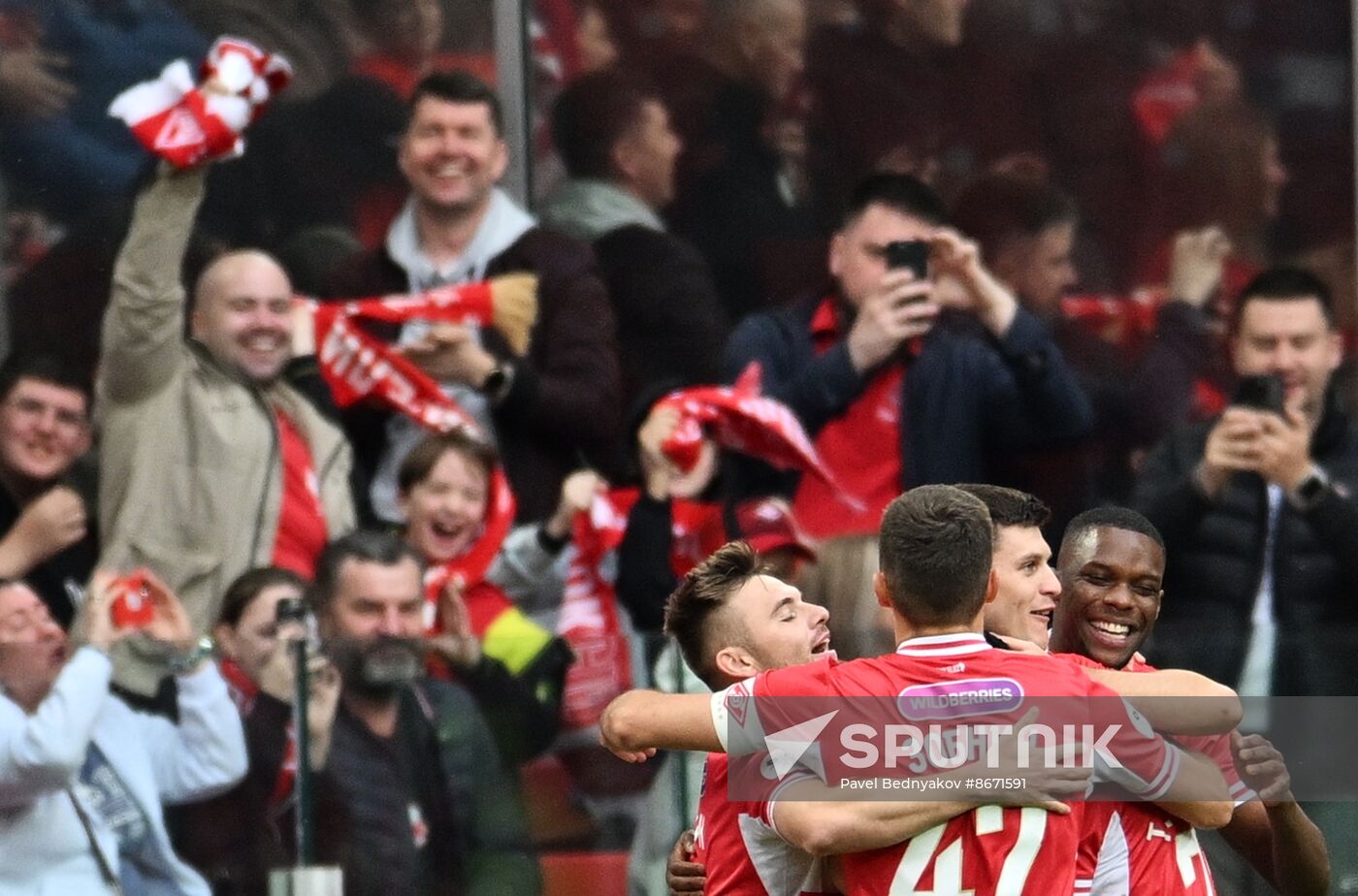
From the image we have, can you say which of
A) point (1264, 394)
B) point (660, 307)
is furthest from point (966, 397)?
point (660, 307)

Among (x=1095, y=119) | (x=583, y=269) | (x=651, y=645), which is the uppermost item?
(x=1095, y=119)

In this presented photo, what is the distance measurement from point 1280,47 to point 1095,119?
1.99 feet

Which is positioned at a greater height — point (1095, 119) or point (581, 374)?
point (1095, 119)

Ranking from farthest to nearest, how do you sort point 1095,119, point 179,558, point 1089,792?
point 1095,119 < point 179,558 < point 1089,792

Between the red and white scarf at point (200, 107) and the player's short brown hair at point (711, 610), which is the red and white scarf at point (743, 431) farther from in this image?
the player's short brown hair at point (711, 610)

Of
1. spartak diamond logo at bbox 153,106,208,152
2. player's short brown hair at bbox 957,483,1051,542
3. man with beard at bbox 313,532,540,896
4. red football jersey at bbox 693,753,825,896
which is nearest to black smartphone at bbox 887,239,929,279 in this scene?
man with beard at bbox 313,532,540,896

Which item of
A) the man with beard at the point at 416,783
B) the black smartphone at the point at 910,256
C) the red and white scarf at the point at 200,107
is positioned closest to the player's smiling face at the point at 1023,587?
the man with beard at the point at 416,783

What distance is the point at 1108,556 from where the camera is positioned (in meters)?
4.07

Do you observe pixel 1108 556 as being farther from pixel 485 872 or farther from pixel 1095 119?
pixel 1095 119

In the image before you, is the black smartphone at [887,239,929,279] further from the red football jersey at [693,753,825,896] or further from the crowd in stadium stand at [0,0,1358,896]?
the red football jersey at [693,753,825,896]

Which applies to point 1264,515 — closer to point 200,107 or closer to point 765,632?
point 765,632

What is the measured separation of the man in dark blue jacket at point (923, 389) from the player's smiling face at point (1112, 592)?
7.97ft

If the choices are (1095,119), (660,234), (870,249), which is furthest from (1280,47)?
(660,234)

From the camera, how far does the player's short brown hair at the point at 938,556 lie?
3.60 metres
